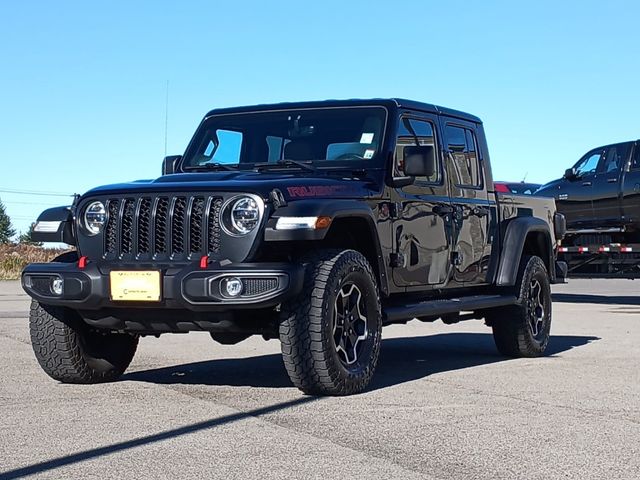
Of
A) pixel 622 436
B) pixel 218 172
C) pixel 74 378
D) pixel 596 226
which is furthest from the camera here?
pixel 596 226

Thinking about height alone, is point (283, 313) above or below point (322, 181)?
below

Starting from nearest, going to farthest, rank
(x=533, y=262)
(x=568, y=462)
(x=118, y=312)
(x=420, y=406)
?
(x=568, y=462), (x=420, y=406), (x=118, y=312), (x=533, y=262)

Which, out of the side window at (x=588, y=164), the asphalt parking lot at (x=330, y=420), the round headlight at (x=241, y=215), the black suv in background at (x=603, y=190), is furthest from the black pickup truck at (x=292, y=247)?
the side window at (x=588, y=164)

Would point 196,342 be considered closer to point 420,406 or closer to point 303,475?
point 420,406

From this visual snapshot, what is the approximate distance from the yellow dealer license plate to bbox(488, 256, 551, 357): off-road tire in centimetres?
381

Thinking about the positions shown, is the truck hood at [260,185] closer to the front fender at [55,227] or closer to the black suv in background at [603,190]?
the front fender at [55,227]

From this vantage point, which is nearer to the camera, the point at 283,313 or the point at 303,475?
the point at 303,475

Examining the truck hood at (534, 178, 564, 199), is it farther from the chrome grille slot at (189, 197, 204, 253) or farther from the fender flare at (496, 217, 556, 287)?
the chrome grille slot at (189, 197, 204, 253)

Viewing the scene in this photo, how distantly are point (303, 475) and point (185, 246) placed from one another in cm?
252

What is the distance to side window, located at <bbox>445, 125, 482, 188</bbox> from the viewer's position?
9.06 metres

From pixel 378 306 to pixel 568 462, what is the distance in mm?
2539

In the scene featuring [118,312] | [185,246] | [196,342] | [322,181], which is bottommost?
[196,342]

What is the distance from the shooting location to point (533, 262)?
9.67m

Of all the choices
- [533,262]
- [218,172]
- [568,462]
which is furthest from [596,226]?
[568,462]
